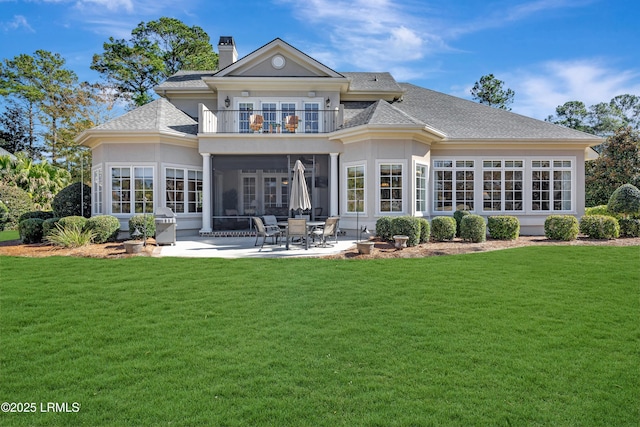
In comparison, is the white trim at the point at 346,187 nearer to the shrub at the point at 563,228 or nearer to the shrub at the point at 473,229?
the shrub at the point at 473,229

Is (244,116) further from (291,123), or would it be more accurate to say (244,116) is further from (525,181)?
(525,181)

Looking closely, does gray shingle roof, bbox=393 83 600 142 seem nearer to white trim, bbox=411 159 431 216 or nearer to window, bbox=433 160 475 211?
window, bbox=433 160 475 211

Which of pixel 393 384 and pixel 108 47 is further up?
pixel 108 47

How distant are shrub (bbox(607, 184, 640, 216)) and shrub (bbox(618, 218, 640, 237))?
32 cm

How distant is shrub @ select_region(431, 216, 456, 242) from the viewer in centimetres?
1277

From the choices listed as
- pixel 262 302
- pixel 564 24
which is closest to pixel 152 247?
pixel 262 302

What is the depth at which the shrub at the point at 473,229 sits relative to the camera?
12.6 metres

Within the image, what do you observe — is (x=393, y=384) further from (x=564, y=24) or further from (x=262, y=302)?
(x=564, y=24)

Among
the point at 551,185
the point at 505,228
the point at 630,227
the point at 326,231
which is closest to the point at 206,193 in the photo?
the point at 326,231

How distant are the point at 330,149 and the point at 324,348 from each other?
11.9 meters

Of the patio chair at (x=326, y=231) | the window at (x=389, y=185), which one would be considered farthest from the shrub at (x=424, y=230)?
the patio chair at (x=326, y=231)

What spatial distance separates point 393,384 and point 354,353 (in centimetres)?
75

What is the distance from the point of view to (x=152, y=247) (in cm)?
1188

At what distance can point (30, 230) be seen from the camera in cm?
1304
